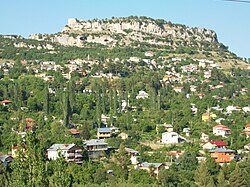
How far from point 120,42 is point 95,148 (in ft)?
126

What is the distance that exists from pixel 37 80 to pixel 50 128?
1151cm

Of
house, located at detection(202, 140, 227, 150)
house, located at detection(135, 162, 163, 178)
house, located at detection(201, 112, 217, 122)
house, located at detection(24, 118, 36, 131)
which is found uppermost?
house, located at detection(201, 112, 217, 122)

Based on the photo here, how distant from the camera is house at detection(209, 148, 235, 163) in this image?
27.2 m

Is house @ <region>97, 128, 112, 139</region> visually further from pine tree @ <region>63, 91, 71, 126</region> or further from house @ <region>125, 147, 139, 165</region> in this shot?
house @ <region>125, 147, 139, 165</region>

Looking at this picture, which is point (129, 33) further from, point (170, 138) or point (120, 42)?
point (170, 138)

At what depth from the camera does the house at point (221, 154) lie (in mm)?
27172

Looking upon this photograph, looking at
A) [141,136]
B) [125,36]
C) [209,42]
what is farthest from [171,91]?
[209,42]

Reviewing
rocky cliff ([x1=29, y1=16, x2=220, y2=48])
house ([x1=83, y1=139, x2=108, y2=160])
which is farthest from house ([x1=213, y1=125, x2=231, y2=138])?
rocky cliff ([x1=29, y1=16, x2=220, y2=48])

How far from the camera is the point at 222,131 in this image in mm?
31781

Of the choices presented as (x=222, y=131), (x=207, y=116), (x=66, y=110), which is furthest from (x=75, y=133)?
(x=207, y=116)

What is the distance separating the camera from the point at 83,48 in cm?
6159

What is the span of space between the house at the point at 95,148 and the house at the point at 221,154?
17.5 feet

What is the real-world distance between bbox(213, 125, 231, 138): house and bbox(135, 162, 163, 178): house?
301 inches

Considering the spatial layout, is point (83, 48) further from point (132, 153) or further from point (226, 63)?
point (132, 153)
